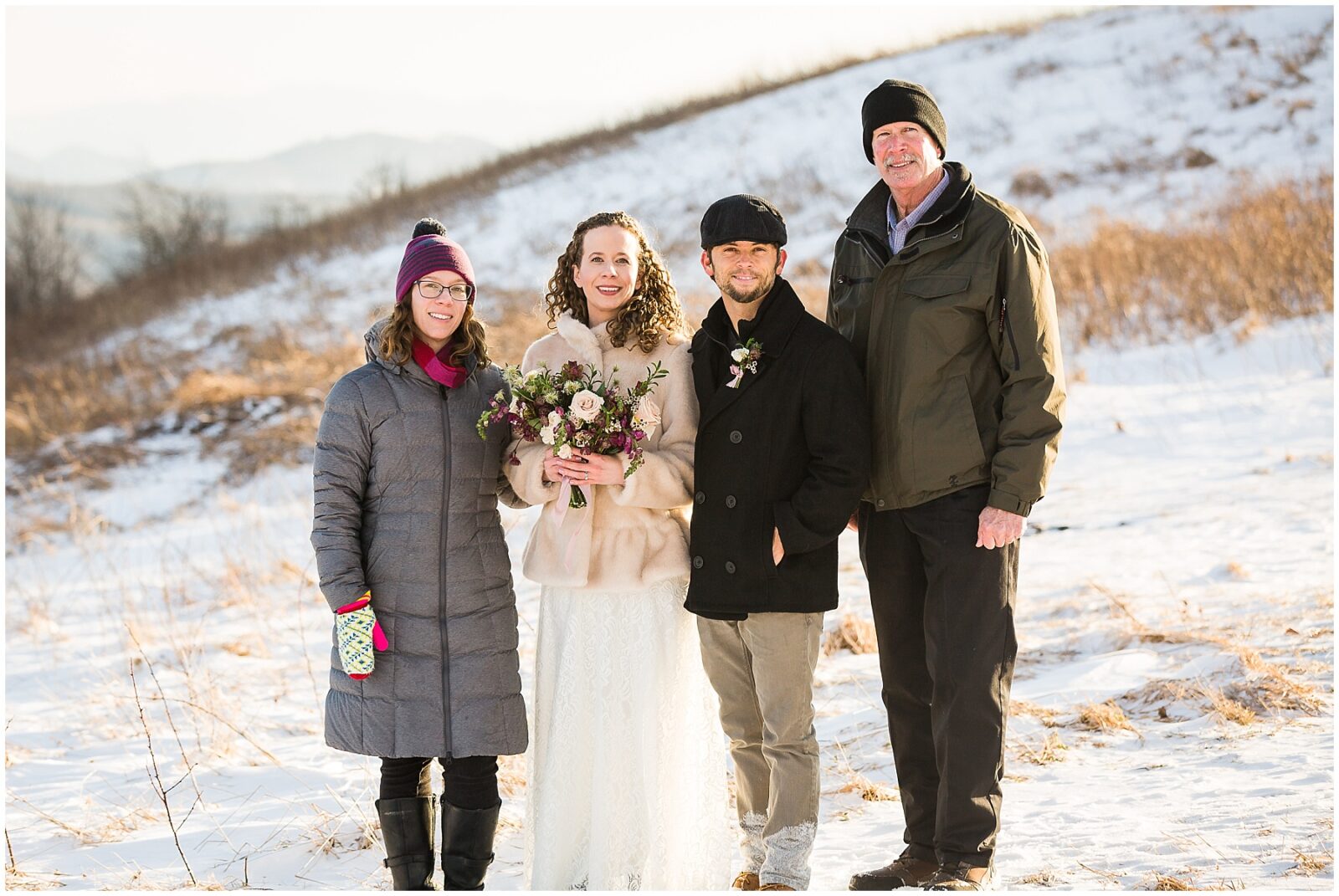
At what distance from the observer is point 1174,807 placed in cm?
397

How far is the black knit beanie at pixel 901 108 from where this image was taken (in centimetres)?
354

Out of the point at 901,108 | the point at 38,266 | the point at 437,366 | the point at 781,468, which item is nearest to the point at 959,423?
the point at 781,468

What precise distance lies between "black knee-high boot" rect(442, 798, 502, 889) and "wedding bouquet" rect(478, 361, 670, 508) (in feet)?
3.97

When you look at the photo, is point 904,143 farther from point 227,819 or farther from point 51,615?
point 51,615

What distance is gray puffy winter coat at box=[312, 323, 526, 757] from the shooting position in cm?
347

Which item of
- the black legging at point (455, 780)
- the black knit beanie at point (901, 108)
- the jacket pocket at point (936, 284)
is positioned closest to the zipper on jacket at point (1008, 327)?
the jacket pocket at point (936, 284)

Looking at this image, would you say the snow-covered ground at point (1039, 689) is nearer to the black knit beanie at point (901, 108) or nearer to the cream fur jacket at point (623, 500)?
the cream fur jacket at point (623, 500)

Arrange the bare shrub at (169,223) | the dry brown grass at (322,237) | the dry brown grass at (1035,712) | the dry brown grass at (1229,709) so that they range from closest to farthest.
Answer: the dry brown grass at (1229,709) → the dry brown grass at (1035,712) → the dry brown grass at (322,237) → the bare shrub at (169,223)

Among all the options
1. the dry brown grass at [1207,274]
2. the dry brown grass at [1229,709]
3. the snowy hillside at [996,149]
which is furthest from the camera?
the snowy hillside at [996,149]

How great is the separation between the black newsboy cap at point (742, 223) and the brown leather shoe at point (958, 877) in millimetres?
2032

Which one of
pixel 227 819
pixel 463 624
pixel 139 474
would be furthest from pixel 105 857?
pixel 139 474

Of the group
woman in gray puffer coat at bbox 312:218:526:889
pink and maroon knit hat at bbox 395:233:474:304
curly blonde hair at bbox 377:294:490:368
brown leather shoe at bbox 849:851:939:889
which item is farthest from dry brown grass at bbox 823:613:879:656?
pink and maroon knit hat at bbox 395:233:474:304

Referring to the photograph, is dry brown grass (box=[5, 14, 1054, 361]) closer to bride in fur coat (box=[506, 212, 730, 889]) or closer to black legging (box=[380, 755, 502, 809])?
bride in fur coat (box=[506, 212, 730, 889])

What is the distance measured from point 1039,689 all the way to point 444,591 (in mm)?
3079
